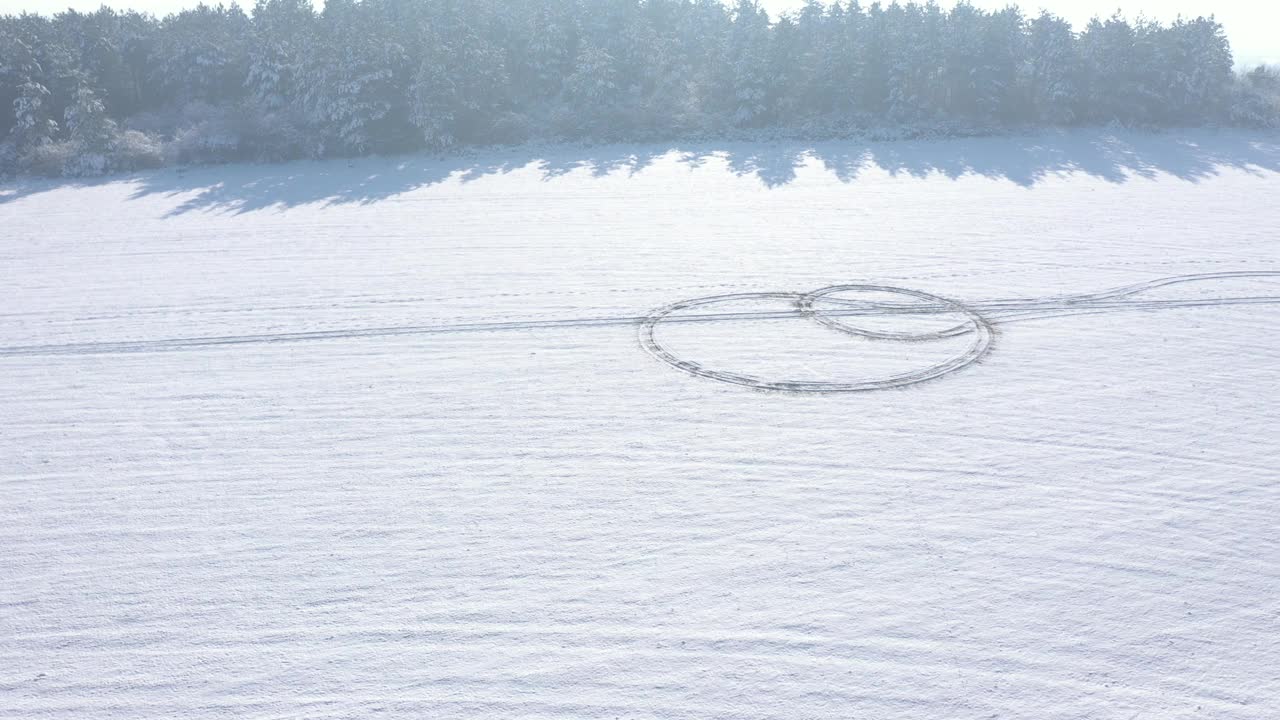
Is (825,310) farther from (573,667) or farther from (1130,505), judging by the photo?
(573,667)

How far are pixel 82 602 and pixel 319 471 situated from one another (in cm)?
232

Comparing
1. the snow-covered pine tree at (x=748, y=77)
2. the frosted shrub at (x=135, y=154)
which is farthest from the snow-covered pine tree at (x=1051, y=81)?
the frosted shrub at (x=135, y=154)

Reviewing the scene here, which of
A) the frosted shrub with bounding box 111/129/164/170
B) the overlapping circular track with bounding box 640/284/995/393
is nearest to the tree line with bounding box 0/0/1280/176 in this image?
the frosted shrub with bounding box 111/129/164/170

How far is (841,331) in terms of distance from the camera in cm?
1225

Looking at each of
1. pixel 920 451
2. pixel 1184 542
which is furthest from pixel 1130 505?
pixel 920 451

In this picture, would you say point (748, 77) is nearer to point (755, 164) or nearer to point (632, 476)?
point (755, 164)

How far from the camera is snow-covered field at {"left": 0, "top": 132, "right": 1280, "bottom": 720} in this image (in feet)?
20.5

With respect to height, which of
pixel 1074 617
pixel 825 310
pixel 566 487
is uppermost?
pixel 825 310

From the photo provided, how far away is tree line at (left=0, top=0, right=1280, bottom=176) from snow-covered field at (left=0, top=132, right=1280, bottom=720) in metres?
6.82

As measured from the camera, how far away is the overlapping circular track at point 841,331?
35.1 ft

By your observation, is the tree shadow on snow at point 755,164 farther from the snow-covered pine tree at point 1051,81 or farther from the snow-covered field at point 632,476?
the snow-covered field at point 632,476

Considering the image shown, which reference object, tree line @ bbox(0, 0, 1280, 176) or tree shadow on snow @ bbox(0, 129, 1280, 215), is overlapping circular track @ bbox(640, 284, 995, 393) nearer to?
tree shadow on snow @ bbox(0, 129, 1280, 215)

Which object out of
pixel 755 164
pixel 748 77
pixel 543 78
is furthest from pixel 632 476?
pixel 543 78

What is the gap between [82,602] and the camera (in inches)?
278
